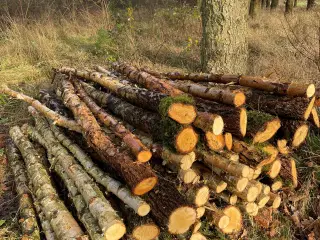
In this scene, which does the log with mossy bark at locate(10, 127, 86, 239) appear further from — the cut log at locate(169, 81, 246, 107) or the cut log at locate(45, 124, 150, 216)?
the cut log at locate(169, 81, 246, 107)

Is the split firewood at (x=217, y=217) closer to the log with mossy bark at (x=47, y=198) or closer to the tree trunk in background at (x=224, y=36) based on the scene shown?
the log with mossy bark at (x=47, y=198)

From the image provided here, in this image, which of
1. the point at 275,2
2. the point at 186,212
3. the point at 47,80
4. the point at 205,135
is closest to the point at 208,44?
the point at 47,80

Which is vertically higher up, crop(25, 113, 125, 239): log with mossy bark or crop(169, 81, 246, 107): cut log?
crop(169, 81, 246, 107): cut log

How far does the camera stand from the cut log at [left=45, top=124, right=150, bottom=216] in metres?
2.78

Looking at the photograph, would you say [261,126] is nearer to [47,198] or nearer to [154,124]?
[154,124]

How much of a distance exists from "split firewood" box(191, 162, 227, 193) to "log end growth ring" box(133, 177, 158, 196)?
0.61m

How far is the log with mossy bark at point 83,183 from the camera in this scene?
8.74 ft

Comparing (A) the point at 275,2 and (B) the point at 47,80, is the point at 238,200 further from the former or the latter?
(A) the point at 275,2

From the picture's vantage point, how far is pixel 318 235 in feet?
11.0

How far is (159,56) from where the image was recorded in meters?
8.78

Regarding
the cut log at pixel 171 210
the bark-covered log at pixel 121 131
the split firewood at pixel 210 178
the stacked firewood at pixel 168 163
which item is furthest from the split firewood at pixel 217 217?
the bark-covered log at pixel 121 131

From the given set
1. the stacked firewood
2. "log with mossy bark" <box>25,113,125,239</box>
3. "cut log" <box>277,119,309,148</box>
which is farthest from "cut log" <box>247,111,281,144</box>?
"log with mossy bark" <box>25,113,125,239</box>

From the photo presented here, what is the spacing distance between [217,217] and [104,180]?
1182 mm

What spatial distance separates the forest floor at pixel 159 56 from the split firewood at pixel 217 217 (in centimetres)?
19
